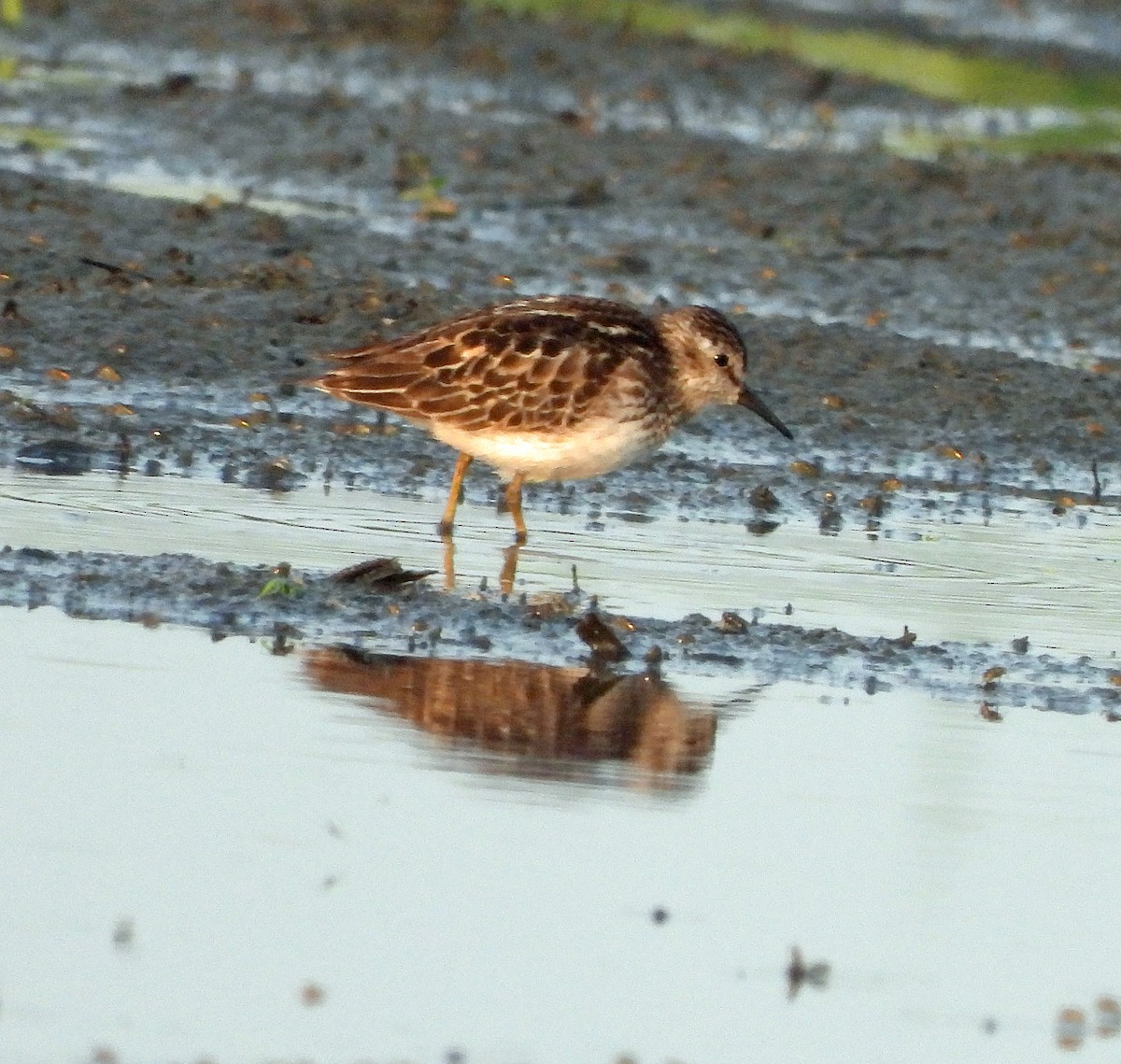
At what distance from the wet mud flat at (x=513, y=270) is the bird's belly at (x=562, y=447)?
0.31 m

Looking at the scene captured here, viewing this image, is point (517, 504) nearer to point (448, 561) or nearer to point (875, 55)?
point (448, 561)

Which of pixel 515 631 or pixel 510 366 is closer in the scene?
pixel 515 631

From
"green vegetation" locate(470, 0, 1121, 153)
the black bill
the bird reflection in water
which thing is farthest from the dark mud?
"green vegetation" locate(470, 0, 1121, 153)

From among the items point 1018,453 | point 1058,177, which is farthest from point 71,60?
point 1018,453

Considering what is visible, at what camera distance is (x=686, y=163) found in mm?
17484

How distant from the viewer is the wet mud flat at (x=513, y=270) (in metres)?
9.94

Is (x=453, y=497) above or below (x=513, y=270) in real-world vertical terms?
below

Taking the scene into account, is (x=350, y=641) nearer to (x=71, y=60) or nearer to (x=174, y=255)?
(x=174, y=255)

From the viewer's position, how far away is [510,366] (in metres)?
9.59

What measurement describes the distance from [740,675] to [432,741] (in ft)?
4.27

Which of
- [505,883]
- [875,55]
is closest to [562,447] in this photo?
[505,883]

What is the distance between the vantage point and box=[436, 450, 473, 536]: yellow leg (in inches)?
374

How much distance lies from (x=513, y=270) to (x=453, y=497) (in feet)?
16.0

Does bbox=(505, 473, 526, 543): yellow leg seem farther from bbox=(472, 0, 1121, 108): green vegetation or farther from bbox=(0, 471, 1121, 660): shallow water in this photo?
bbox=(472, 0, 1121, 108): green vegetation
